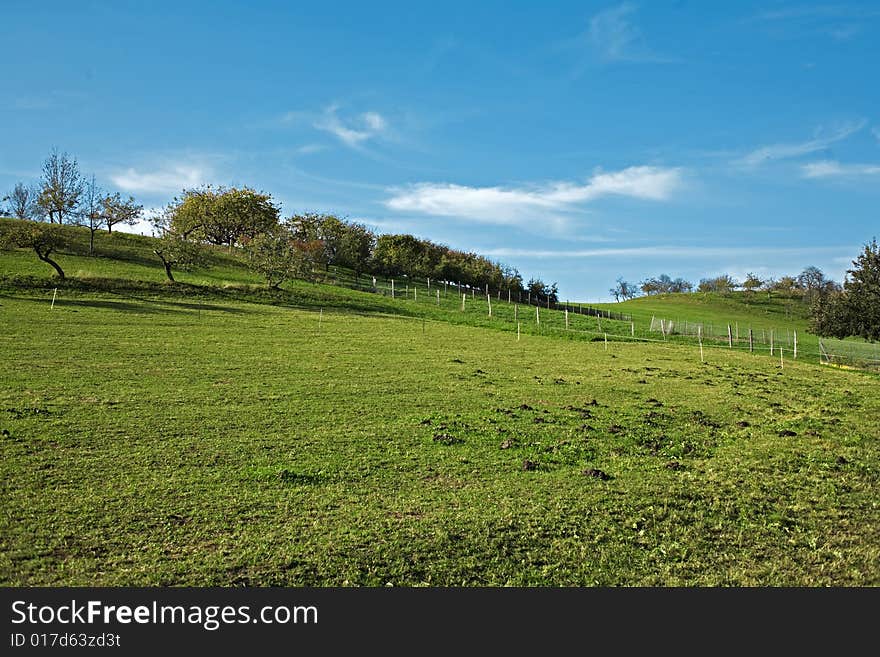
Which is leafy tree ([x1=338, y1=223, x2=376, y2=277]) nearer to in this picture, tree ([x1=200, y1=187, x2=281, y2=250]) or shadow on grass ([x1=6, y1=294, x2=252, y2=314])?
tree ([x1=200, y1=187, x2=281, y2=250])

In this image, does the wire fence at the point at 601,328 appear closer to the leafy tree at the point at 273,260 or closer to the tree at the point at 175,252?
the leafy tree at the point at 273,260

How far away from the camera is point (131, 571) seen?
303 inches

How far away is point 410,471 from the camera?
12.2m

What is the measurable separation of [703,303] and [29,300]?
124893 mm

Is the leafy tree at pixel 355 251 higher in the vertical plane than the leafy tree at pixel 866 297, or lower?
higher

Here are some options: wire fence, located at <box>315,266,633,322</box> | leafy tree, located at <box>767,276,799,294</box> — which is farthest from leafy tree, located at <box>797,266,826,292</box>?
wire fence, located at <box>315,266,633,322</box>

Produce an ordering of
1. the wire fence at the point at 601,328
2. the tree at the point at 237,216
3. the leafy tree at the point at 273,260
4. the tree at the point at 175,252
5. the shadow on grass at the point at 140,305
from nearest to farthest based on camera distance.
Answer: the shadow on grass at the point at 140,305 < the wire fence at the point at 601,328 < the tree at the point at 175,252 < the leafy tree at the point at 273,260 < the tree at the point at 237,216

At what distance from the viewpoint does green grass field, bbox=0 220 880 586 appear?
27.4 feet

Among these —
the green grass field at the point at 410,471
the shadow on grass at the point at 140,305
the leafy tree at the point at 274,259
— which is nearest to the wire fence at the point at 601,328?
the leafy tree at the point at 274,259

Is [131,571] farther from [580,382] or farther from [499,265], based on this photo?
[499,265]

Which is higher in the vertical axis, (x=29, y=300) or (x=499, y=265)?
(x=499, y=265)

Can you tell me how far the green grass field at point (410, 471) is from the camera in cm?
835

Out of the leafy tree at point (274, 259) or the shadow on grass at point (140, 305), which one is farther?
the leafy tree at point (274, 259)

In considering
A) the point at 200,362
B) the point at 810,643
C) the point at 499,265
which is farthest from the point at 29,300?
the point at 499,265
